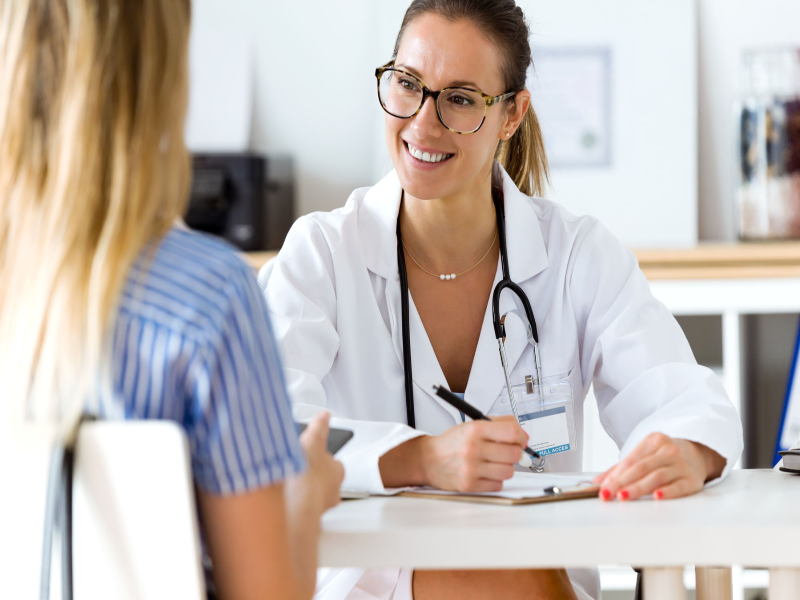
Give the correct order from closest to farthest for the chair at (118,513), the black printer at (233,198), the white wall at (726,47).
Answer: the chair at (118,513)
the black printer at (233,198)
the white wall at (726,47)

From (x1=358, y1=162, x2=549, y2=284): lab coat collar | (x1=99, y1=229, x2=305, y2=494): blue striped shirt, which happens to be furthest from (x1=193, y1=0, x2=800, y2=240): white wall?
(x1=99, y1=229, x2=305, y2=494): blue striped shirt

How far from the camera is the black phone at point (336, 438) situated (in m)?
0.92

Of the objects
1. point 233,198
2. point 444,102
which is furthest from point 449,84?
point 233,198

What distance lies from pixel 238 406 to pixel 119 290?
0.12 metres

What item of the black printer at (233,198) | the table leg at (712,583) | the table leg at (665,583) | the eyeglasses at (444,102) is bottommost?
the table leg at (712,583)

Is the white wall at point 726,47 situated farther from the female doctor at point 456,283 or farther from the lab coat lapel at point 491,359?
the lab coat lapel at point 491,359

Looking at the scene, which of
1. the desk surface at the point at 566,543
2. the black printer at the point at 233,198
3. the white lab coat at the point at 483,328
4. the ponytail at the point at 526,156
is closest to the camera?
the desk surface at the point at 566,543

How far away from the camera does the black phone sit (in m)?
0.92

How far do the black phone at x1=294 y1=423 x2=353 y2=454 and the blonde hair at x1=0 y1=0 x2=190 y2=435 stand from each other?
33cm

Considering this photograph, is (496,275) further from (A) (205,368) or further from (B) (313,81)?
(B) (313,81)

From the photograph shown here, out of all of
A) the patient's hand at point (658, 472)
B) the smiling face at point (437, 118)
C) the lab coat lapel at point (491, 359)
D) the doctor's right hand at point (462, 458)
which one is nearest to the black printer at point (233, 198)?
the smiling face at point (437, 118)

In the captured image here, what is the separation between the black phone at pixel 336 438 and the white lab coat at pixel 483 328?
0.24 metres

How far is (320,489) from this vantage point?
2.56ft

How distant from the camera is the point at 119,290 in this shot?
0.63m
